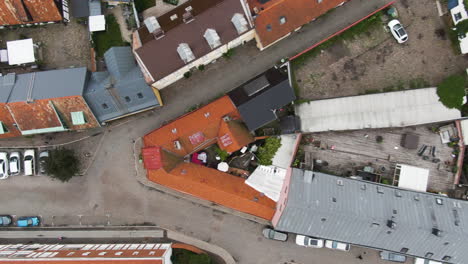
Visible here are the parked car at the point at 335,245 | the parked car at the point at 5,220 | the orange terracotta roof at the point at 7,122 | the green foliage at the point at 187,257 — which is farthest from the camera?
the parked car at the point at 5,220

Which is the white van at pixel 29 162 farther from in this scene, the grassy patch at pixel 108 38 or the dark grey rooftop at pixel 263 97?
the dark grey rooftop at pixel 263 97

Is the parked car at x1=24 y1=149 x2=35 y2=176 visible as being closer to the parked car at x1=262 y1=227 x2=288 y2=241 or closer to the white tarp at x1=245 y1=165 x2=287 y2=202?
the white tarp at x1=245 y1=165 x2=287 y2=202

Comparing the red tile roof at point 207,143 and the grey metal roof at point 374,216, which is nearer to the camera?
the grey metal roof at point 374,216

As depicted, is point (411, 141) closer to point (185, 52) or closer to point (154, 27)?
point (185, 52)

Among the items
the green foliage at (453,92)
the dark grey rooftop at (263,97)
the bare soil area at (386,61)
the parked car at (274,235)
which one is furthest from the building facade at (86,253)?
the green foliage at (453,92)

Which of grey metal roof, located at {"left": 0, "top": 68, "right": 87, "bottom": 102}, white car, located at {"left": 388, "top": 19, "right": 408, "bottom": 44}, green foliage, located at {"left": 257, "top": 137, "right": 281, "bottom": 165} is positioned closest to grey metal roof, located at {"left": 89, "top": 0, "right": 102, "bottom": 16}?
grey metal roof, located at {"left": 0, "top": 68, "right": 87, "bottom": 102}

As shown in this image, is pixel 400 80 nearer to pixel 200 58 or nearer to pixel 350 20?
pixel 350 20

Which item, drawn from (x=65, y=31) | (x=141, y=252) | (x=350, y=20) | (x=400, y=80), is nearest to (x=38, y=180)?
(x=141, y=252)

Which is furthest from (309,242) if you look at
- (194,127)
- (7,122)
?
(7,122)
